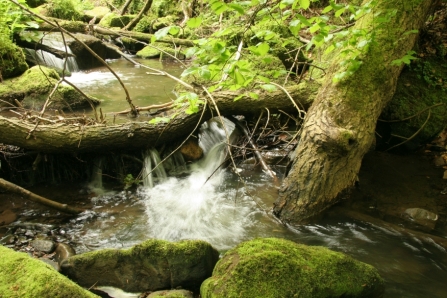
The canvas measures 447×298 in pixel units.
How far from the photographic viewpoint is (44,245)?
12.0ft

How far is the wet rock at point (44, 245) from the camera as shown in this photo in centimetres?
361

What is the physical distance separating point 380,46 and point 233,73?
3.39m

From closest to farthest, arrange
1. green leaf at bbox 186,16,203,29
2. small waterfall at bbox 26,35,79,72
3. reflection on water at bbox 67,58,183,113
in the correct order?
green leaf at bbox 186,16,203,29, reflection on water at bbox 67,58,183,113, small waterfall at bbox 26,35,79,72

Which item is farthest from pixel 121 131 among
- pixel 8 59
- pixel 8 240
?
pixel 8 59

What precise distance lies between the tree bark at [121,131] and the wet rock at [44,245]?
132cm

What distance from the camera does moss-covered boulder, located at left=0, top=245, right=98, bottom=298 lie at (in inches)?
86.6

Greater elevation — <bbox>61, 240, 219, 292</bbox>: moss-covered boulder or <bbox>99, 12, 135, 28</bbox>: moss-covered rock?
<bbox>99, 12, 135, 28</bbox>: moss-covered rock

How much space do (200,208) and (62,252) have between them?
1.84m

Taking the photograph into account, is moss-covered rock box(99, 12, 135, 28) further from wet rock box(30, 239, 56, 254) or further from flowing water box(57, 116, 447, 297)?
wet rock box(30, 239, 56, 254)

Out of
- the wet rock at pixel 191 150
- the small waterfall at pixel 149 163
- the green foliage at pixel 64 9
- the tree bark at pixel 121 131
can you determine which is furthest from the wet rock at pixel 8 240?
the green foliage at pixel 64 9

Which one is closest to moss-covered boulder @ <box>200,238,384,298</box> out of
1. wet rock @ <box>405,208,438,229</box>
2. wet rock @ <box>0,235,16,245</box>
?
wet rock @ <box>405,208,438,229</box>

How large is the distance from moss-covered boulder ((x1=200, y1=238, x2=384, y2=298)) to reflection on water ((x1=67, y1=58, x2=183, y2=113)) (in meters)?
4.71

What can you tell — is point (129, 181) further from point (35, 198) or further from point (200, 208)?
point (35, 198)

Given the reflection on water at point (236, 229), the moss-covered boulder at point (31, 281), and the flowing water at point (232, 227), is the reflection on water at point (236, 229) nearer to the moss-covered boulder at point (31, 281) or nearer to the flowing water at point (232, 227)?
the flowing water at point (232, 227)
